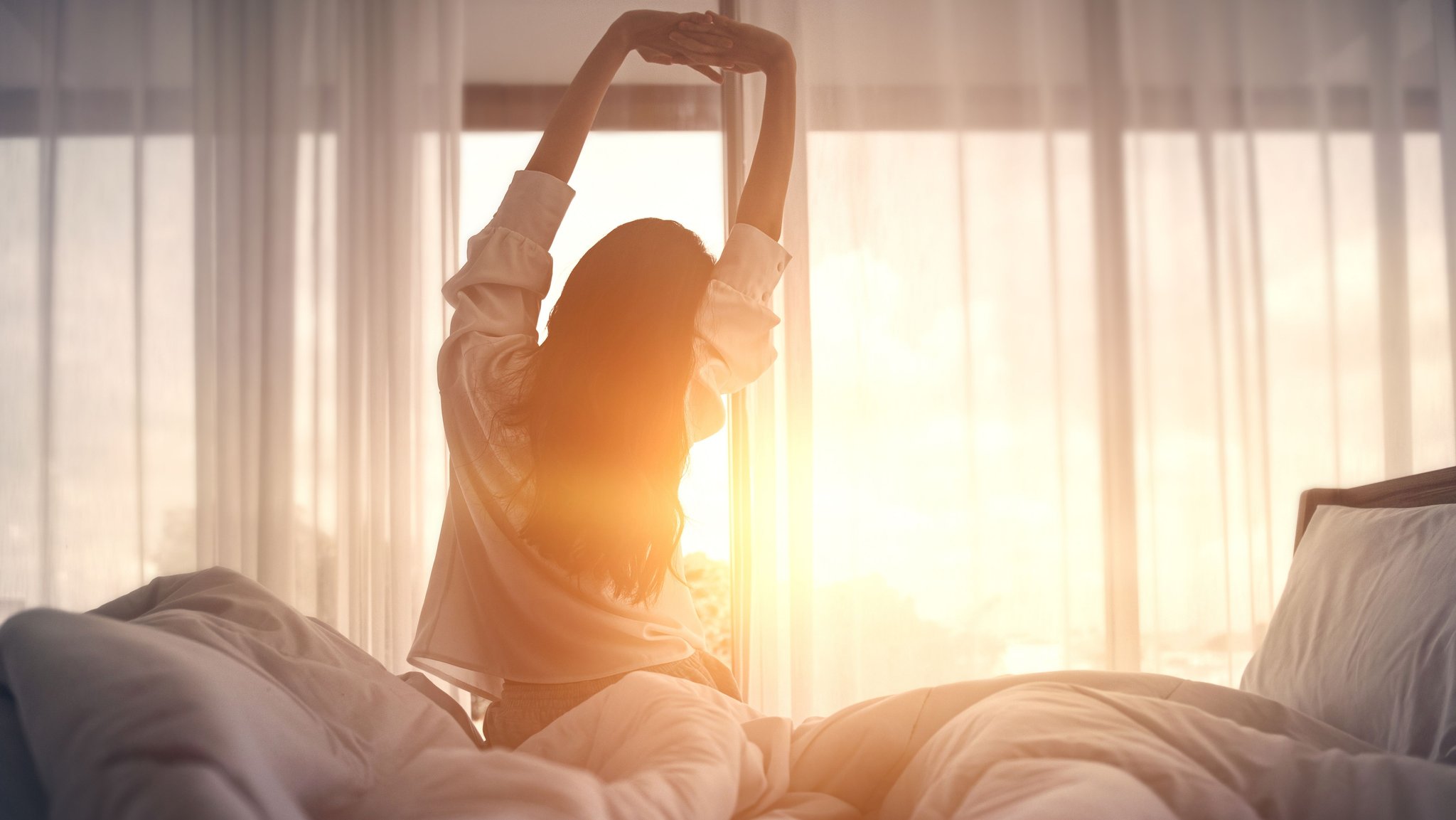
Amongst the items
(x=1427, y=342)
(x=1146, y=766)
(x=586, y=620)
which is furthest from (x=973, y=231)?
(x=1146, y=766)

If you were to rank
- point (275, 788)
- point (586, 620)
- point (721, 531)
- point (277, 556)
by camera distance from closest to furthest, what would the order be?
point (275, 788) < point (586, 620) < point (277, 556) < point (721, 531)

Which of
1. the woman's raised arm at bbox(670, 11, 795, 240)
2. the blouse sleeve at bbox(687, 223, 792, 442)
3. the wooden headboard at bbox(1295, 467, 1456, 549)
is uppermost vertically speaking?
the woman's raised arm at bbox(670, 11, 795, 240)

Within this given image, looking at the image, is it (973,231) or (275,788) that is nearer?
(275,788)

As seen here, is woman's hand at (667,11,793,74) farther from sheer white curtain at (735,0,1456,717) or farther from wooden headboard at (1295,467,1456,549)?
wooden headboard at (1295,467,1456,549)

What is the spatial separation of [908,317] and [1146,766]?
190 cm

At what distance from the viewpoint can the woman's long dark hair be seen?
1.06 m

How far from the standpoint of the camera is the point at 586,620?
42.1 inches

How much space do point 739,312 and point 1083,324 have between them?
1638 millimetres

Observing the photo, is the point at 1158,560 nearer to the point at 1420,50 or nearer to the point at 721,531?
the point at 721,531

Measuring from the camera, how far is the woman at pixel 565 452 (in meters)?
1.06

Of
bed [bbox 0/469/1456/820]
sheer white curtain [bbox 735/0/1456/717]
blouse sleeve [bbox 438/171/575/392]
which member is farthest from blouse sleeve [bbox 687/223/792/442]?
sheer white curtain [bbox 735/0/1456/717]

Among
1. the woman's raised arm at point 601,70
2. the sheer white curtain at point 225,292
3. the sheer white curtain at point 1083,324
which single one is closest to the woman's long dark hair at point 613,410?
the woman's raised arm at point 601,70

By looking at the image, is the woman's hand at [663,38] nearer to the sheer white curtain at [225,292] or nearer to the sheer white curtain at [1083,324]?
the sheer white curtain at [1083,324]

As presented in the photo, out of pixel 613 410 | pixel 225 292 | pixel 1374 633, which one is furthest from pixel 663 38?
pixel 225 292
